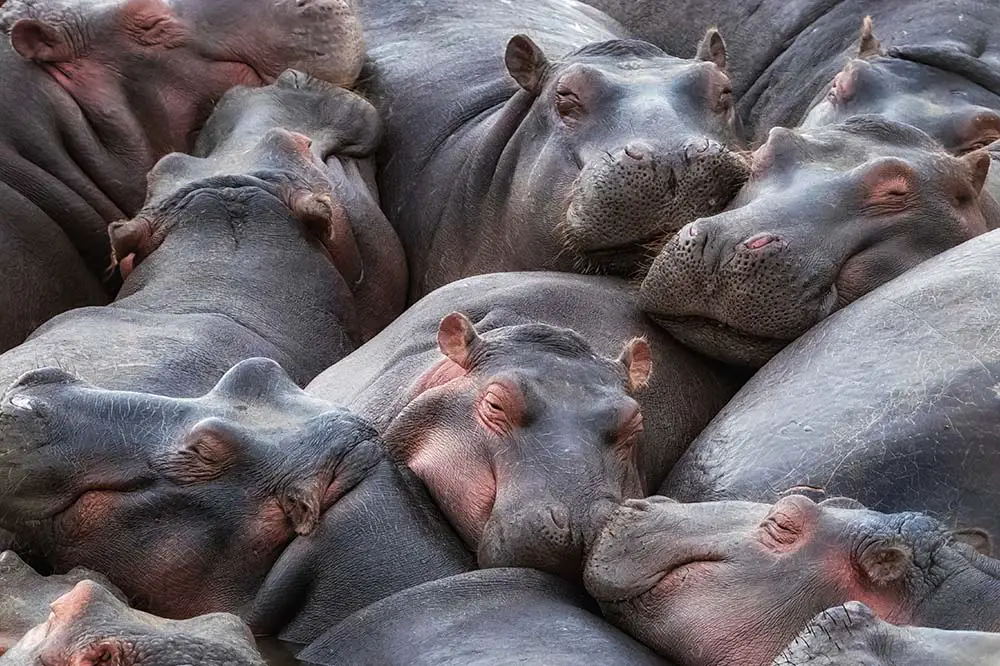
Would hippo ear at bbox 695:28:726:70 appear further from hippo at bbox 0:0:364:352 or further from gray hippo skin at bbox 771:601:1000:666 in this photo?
gray hippo skin at bbox 771:601:1000:666

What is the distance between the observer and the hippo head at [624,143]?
3938mm

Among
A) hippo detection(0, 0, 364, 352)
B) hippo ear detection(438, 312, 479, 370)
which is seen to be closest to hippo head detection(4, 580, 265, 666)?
hippo ear detection(438, 312, 479, 370)

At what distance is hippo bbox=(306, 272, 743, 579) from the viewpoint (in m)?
2.94

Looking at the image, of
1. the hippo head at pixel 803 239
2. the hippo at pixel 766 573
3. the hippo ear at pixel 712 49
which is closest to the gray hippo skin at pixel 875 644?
the hippo at pixel 766 573

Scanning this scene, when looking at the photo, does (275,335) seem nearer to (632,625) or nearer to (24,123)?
(24,123)

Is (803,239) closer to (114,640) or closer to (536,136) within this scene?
(536,136)

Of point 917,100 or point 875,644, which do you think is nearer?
point 875,644

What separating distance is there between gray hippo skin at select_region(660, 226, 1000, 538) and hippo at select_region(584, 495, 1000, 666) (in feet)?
0.47

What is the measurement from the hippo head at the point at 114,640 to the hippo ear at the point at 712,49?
9.17 feet

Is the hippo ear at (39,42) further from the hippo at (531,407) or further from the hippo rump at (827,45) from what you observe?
the hippo rump at (827,45)

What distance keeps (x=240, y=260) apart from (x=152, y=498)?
141 centimetres

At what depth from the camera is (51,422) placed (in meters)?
2.87

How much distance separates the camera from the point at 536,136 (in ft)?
14.8

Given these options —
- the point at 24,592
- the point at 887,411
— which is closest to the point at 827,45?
the point at 887,411
